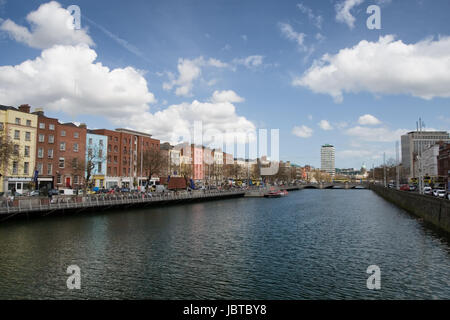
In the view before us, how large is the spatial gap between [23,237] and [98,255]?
37.1 ft

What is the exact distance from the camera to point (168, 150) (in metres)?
131

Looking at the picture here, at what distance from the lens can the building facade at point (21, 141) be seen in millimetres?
65125

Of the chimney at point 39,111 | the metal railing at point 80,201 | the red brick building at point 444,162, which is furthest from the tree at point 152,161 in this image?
the red brick building at point 444,162

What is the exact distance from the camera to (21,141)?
6844 cm

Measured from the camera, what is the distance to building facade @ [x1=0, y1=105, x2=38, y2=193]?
65.1m

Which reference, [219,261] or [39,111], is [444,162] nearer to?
[219,261]

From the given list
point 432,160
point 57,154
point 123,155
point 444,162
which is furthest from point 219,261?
point 432,160

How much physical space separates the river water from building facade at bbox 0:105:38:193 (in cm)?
3014

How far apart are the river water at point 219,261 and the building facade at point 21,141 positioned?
3014 centimetres
